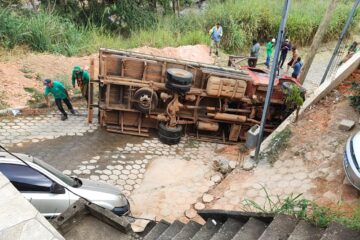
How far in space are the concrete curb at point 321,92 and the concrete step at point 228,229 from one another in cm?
393

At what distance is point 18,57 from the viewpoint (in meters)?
12.8

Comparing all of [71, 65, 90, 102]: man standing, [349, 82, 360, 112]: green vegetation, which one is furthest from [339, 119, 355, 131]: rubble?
[71, 65, 90, 102]: man standing

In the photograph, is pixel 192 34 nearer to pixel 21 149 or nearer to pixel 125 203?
pixel 21 149

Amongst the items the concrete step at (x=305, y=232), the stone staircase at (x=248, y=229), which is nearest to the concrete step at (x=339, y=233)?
the stone staircase at (x=248, y=229)

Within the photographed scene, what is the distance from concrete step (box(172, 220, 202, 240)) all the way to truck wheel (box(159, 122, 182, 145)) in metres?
4.36

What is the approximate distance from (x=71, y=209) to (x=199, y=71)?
608 cm

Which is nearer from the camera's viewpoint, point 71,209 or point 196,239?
point 71,209

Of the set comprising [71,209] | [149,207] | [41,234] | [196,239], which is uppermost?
[41,234]

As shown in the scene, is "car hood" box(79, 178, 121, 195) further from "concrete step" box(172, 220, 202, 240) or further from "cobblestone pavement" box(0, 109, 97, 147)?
"cobblestone pavement" box(0, 109, 97, 147)

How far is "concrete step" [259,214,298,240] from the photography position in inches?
172

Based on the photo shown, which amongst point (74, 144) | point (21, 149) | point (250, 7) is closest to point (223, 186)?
point (74, 144)

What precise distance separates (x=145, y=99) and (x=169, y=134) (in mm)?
1190

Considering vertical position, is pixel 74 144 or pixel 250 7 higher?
pixel 250 7

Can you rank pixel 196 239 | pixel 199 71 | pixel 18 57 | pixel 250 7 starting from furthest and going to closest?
pixel 250 7 → pixel 18 57 → pixel 199 71 → pixel 196 239
